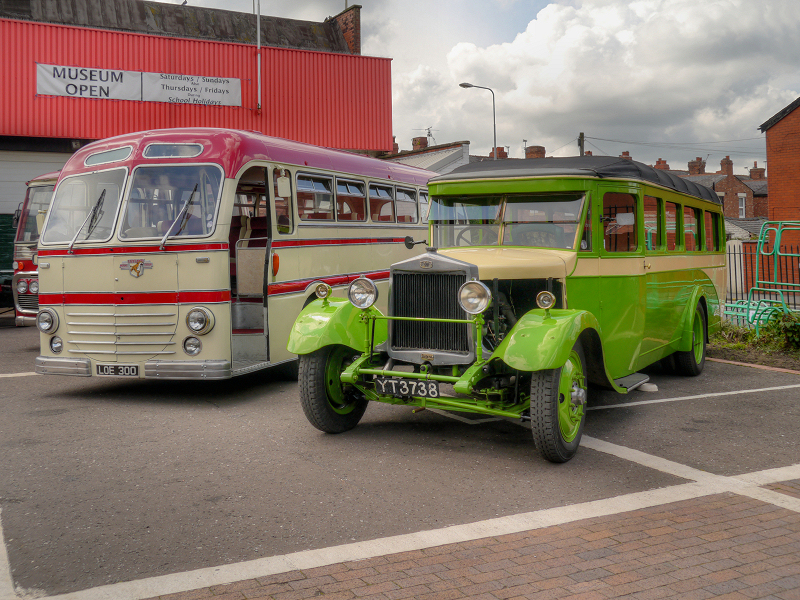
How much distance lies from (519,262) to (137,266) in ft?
13.4

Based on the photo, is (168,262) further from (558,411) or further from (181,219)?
(558,411)

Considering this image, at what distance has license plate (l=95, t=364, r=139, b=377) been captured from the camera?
7676mm

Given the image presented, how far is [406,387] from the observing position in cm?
565

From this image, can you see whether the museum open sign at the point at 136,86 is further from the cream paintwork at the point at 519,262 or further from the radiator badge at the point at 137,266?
the cream paintwork at the point at 519,262

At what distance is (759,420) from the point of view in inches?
271

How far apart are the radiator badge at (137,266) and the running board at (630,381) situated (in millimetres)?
4855

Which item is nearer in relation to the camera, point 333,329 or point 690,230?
point 333,329

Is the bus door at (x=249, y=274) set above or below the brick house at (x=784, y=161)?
below

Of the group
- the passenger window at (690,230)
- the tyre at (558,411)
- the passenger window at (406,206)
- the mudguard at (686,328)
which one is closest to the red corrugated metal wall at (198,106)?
the passenger window at (406,206)

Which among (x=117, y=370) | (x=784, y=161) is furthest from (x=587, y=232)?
(x=784, y=161)

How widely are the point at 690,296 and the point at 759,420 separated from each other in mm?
2369

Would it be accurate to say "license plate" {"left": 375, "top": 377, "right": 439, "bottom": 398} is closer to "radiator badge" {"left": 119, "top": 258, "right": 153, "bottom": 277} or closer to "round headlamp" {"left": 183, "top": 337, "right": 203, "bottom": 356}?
"round headlamp" {"left": 183, "top": 337, "right": 203, "bottom": 356}

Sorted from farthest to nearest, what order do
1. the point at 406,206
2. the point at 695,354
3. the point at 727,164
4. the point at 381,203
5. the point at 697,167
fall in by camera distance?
1. the point at 697,167
2. the point at 727,164
3. the point at 406,206
4. the point at 381,203
5. the point at 695,354

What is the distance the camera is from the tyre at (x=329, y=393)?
6094 millimetres
